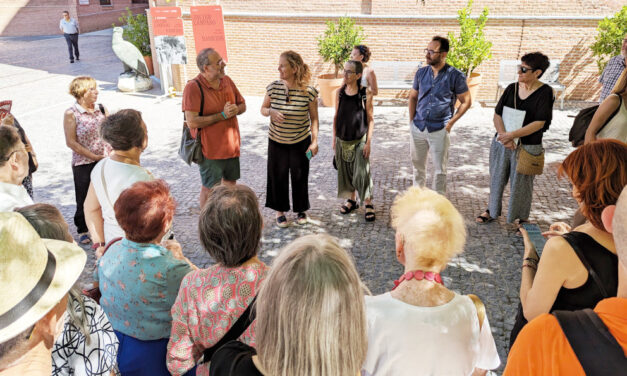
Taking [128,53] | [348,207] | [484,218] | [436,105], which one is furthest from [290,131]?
[128,53]

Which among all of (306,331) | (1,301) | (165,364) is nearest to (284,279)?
(306,331)

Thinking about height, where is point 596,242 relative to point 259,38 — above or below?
below

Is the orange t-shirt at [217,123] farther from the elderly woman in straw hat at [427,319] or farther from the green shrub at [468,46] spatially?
the green shrub at [468,46]

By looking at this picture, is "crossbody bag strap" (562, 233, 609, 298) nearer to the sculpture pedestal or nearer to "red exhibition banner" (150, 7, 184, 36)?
"red exhibition banner" (150, 7, 184, 36)

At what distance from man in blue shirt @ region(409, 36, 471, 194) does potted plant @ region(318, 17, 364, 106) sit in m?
6.36

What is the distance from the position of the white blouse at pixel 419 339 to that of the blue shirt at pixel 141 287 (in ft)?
3.52

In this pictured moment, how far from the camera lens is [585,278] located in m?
2.00

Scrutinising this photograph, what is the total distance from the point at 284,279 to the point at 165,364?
1.31m

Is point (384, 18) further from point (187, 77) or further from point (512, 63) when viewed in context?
point (187, 77)

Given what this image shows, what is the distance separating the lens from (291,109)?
15.8 ft

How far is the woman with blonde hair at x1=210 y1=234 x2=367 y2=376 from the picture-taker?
1.35 meters

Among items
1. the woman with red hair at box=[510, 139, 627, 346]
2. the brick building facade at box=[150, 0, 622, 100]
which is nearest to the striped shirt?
the woman with red hair at box=[510, 139, 627, 346]

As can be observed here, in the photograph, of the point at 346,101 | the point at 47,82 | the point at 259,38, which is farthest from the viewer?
the point at 47,82

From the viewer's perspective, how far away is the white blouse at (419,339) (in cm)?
173
